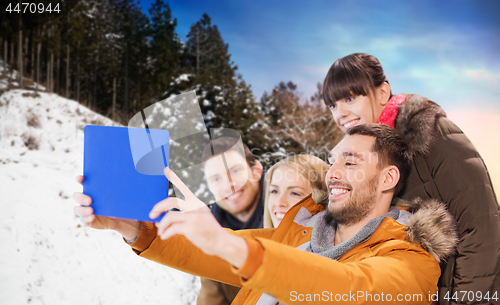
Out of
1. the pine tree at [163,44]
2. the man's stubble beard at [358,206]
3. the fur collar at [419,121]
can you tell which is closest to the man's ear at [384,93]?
the fur collar at [419,121]

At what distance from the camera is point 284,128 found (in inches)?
491

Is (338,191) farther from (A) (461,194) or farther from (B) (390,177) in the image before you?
(A) (461,194)

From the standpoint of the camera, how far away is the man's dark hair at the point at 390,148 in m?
1.55

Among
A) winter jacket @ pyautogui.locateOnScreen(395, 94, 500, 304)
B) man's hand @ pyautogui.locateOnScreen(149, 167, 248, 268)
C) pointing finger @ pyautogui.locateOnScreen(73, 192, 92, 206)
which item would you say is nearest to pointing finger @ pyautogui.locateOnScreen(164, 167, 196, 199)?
man's hand @ pyautogui.locateOnScreen(149, 167, 248, 268)

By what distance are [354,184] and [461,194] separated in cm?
57

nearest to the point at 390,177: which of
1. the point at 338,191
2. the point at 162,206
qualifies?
the point at 338,191

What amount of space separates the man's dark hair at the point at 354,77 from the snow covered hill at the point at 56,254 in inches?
147

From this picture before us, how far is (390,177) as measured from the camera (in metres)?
1.55

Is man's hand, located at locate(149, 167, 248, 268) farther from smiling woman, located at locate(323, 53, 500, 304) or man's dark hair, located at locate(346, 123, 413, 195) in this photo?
smiling woman, located at locate(323, 53, 500, 304)

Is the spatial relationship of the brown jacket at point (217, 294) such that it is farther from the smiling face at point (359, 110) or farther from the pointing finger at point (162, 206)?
the pointing finger at point (162, 206)

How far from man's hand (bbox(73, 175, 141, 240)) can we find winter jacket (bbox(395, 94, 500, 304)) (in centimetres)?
131

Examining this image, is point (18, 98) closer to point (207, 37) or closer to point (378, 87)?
point (207, 37)

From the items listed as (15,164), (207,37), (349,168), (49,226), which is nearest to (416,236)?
(349,168)

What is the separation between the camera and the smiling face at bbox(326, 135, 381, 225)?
1491mm
